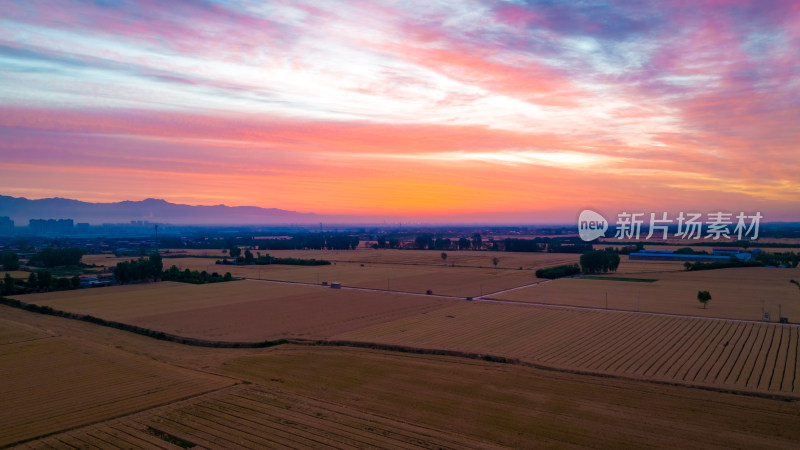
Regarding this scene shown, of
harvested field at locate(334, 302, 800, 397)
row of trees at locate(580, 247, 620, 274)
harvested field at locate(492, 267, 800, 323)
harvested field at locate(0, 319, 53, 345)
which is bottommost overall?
harvested field at locate(0, 319, 53, 345)

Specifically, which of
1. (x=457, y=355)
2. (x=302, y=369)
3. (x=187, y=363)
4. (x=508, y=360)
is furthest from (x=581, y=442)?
(x=187, y=363)

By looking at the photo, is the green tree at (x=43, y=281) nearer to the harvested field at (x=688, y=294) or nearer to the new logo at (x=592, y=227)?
the harvested field at (x=688, y=294)

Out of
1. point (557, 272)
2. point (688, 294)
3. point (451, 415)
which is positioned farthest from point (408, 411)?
point (557, 272)

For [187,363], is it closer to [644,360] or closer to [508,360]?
[508,360]

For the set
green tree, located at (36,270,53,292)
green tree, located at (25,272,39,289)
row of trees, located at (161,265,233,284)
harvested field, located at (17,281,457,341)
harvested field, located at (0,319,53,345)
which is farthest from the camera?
row of trees, located at (161,265,233,284)

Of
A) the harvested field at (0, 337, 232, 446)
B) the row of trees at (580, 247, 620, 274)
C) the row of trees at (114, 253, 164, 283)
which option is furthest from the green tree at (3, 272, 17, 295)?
the row of trees at (580, 247, 620, 274)

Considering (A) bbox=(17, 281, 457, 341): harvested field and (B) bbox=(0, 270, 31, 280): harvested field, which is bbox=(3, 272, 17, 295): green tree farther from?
(B) bbox=(0, 270, 31, 280): harvested field
